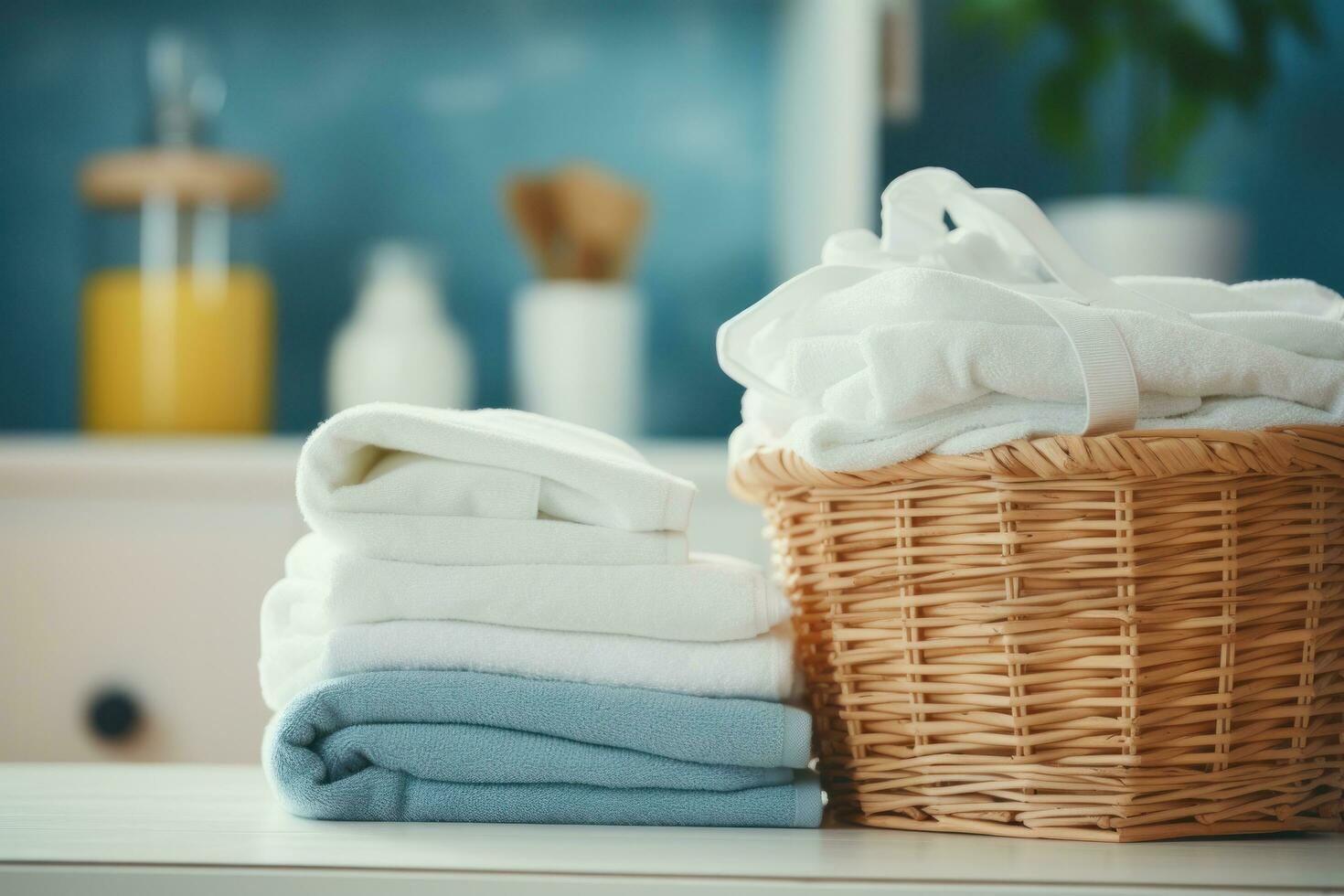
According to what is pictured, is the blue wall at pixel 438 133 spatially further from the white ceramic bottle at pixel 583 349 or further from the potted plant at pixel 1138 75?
the potted plant at pixel 1138 75

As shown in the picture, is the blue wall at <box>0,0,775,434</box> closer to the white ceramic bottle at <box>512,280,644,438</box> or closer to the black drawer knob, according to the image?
the white ceramic bottle at <box>512,280,644,438</box>

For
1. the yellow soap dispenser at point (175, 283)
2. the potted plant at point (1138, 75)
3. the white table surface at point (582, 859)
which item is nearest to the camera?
the white table surface at point (582, 859)

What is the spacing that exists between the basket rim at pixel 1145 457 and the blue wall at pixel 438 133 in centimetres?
94

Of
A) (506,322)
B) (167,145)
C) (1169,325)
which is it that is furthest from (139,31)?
(1169,325)

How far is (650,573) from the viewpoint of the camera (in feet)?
1.97

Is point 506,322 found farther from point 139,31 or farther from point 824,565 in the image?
point 824,565

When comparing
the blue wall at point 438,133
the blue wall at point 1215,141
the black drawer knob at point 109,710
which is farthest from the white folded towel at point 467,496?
the blue wall at point 1215,141

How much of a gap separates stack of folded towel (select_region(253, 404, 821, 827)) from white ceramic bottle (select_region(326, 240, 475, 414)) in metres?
0.71

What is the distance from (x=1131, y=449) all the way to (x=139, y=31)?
52.5 inches

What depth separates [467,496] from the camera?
1.98ft

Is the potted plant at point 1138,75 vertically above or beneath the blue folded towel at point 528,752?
above

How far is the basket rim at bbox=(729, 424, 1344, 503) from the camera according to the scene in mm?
523

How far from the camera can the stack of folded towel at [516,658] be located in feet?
1.91

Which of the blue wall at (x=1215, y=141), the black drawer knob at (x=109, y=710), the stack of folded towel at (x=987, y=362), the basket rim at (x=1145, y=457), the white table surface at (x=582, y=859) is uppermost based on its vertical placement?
the blue wall at (x=1215, y=141)
